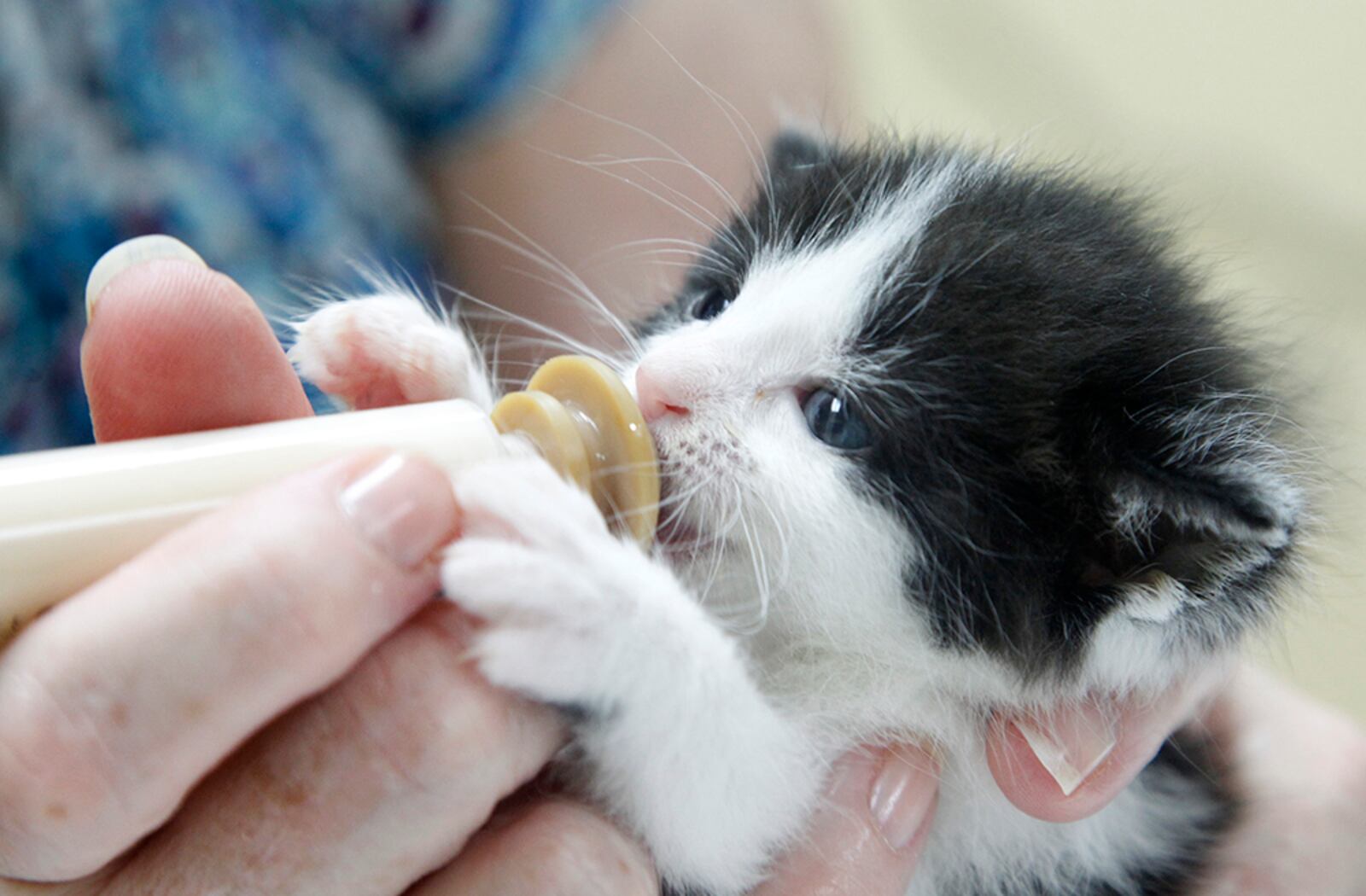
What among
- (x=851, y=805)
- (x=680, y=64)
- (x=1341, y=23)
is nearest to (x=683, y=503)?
(x=851, y=805)

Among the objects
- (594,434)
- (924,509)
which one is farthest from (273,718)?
(924,509)

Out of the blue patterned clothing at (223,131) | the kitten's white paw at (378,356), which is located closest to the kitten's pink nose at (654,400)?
the kitten's white paw at (378,356)

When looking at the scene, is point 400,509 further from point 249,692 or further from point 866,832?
point 866,832

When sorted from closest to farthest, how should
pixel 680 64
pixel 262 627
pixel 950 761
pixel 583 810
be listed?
1. pixel 262 627
2. pixel 583 810
3. pixel 950 761
4. pixel 680 64

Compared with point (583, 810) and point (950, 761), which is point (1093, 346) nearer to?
point (950, 761)

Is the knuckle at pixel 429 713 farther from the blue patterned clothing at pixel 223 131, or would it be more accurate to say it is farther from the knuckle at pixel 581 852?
the blue patterned clothing at pixel 223 131

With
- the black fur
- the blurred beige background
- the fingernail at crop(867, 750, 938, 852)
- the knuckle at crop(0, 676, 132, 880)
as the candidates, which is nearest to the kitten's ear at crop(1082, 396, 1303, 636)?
the black fur
